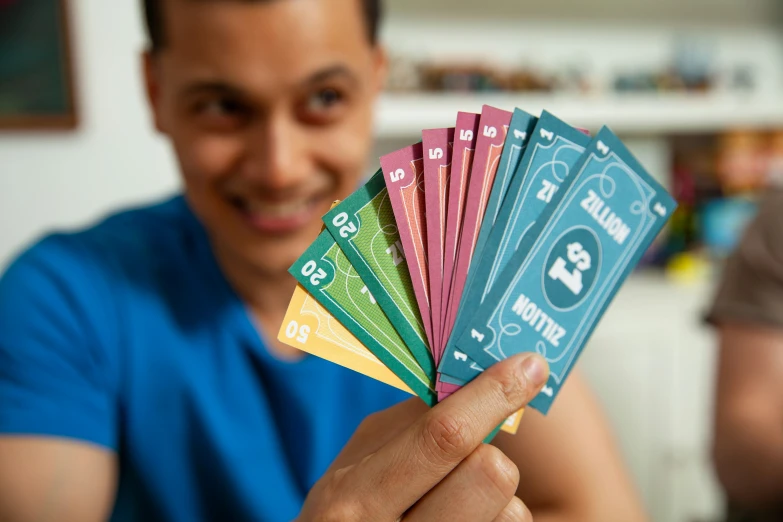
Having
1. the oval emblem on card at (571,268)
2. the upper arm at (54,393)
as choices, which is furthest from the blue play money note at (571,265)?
the upper arm at (54,393)

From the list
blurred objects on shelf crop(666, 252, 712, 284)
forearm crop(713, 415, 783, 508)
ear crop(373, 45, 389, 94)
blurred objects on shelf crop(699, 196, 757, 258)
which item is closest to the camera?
ear crop(373, 45, 389, 94)

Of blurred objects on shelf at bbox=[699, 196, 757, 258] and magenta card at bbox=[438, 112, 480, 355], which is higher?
magenta card at bbox=[438, 112, 480, 355]

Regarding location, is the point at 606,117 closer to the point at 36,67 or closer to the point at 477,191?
the point at 36,67

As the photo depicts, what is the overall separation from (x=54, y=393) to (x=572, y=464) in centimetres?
73

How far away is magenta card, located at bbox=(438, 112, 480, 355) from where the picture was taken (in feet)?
1.90

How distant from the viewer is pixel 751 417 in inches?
50.3

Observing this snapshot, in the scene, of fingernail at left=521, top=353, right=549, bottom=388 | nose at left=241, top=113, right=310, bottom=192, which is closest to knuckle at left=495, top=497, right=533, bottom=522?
fingernail at left=521, top=353, right=549, bottom=388

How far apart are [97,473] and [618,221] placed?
814 millimetres

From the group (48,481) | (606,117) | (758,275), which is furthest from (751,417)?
(606,117)

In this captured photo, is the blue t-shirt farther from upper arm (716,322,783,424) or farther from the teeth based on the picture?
upper arm (716,322,783,424)

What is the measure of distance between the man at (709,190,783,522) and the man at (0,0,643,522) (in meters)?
0.56

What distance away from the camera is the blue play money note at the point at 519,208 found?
58 centimetres

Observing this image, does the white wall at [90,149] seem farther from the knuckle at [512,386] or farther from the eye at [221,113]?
the knuckle at [512,386]

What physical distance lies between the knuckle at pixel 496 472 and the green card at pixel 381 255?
86mm
